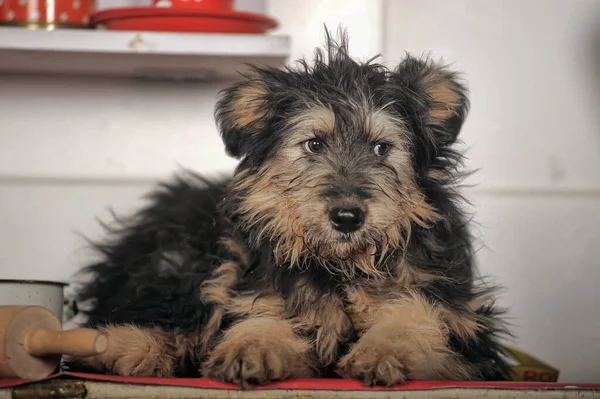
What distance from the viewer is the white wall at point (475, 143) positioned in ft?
10.8

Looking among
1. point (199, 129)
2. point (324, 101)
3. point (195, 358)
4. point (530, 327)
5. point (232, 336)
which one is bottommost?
point (530, 327)

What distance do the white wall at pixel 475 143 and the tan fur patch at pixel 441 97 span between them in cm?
123

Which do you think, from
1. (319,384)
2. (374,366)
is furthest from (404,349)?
(319,384)

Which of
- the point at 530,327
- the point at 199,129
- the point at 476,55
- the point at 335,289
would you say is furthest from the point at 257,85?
the point at 530,327

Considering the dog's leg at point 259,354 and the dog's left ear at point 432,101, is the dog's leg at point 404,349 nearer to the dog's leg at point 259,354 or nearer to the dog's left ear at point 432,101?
the dog's leg at point 259,354

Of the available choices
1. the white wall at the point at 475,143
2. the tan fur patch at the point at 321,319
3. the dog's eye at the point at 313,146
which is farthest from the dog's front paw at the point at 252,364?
the white wall at the point at 475,143

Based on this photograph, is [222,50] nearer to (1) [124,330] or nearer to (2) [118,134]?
(2) [118,134]

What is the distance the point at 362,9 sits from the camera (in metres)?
3.27

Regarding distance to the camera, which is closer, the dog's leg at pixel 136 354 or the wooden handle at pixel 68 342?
the wooden handle at pixel 68 342

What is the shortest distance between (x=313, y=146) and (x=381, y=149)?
16 centimetres

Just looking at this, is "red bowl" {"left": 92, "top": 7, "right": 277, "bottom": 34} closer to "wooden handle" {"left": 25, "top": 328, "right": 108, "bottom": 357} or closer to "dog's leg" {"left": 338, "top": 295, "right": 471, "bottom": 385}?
"dog's leg" {"left": 338, "top": 295, "right": 471, "bottom": 385}

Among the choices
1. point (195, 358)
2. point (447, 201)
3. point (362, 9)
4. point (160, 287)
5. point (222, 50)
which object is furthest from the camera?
point (362, 9)

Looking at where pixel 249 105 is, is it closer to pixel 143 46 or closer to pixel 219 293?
pixel 219 293

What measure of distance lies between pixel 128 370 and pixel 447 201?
0.84m
